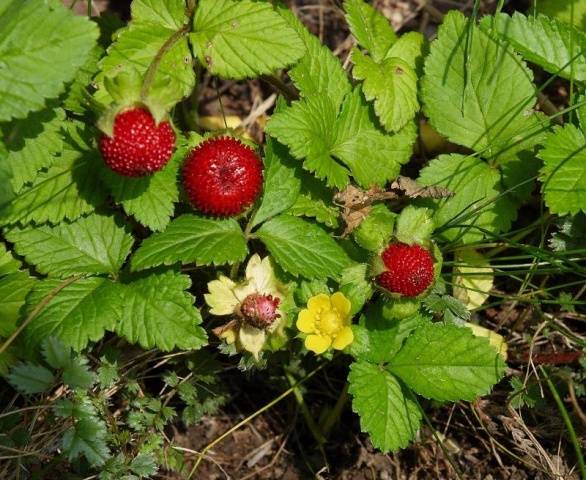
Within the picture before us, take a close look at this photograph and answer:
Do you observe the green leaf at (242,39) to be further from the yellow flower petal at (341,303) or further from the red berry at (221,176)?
the yellow flower petal at (341,303)

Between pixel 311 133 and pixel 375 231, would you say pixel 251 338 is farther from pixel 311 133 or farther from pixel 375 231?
pixel 311 133

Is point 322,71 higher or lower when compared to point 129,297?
higher

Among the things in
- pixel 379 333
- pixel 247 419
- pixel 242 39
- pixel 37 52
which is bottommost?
pixel 247 419

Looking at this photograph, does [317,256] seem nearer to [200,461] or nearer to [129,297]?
[129,297]

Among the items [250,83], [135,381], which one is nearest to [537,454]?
[135,381]

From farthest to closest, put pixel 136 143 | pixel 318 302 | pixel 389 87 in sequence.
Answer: pixel 389 87 < pixel 318 302 < pixel 136 143

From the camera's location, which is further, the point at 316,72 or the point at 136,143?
the point at 316,72

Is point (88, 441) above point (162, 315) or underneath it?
underneath

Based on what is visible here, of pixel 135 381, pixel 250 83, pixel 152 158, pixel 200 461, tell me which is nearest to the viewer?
pixel 152 158

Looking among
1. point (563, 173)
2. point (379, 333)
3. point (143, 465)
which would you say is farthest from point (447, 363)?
point (143, 465)
